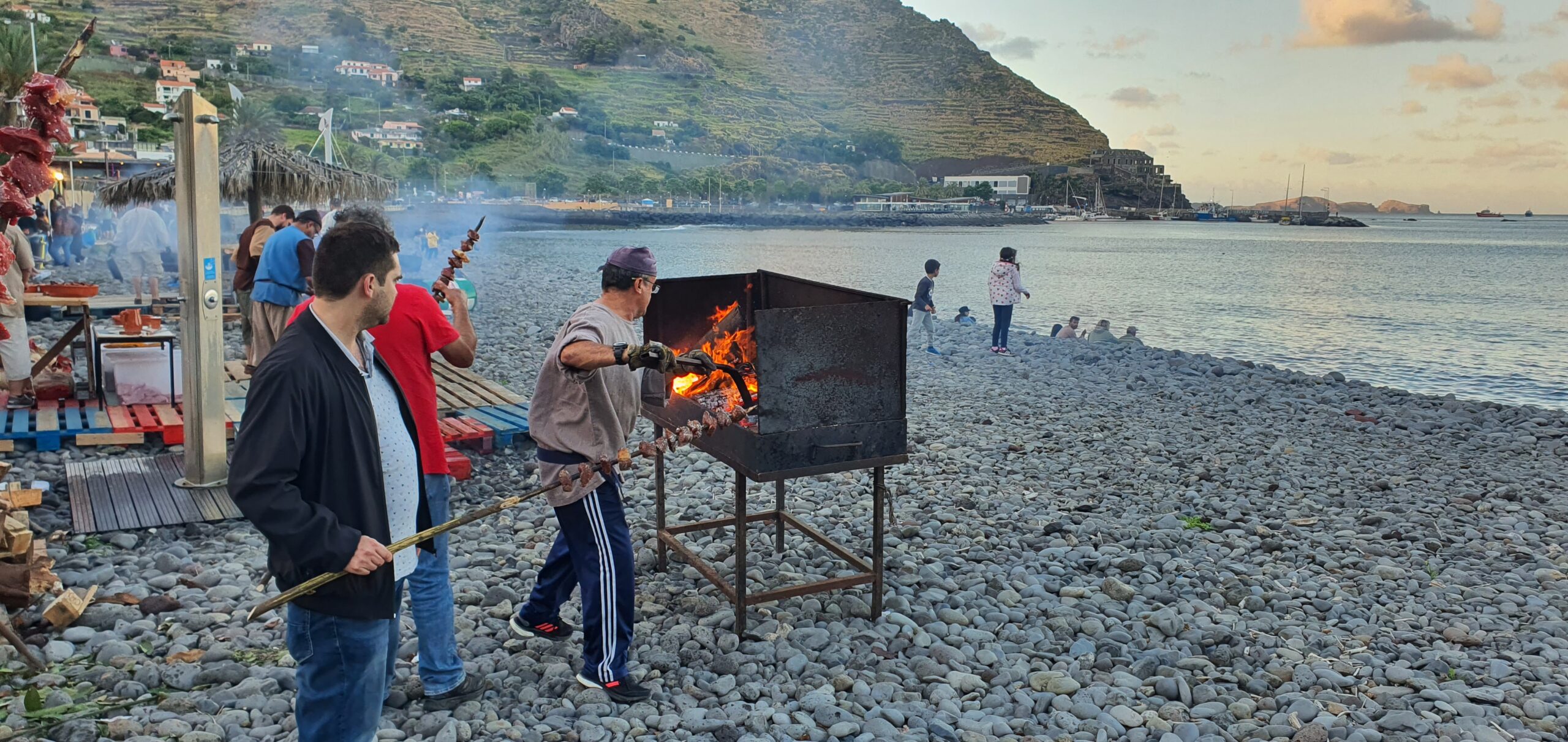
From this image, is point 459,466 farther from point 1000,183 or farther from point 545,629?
point 1000,183

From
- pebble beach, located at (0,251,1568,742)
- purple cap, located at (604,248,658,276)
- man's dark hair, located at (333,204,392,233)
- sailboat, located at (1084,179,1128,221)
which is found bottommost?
pebble beach, located at (0,251,1568,742)

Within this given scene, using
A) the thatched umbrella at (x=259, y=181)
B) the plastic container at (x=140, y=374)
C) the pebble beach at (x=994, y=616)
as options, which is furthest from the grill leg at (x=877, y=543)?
the thatched umbrella at (x=259, y=181)

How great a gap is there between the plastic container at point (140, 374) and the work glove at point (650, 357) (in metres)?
7.10

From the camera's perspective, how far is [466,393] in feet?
33.1

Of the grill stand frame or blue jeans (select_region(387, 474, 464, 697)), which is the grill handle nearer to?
the grill stand frame

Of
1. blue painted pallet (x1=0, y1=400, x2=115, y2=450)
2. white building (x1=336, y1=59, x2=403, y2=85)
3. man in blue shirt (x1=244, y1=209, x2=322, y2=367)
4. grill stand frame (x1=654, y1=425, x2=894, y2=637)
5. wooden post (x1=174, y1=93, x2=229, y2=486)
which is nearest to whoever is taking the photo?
grill stand frame (x1=654, y1=425, x2=894, y2=637)

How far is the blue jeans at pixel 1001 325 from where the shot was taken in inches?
691

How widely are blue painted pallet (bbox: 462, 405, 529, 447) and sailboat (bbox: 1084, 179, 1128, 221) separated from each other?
183462 mm

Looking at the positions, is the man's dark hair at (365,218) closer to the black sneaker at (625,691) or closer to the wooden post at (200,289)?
the black sneaker at (625,691)

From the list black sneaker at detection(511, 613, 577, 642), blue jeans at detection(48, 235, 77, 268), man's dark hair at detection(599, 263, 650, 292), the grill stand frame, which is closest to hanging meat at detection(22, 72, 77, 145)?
man's dark hair at detection(599, 263, 650, 292)

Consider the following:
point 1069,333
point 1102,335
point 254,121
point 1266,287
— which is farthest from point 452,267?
point 254,121

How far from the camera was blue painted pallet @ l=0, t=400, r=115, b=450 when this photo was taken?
7.86 metres

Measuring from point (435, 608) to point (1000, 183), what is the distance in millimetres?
174878

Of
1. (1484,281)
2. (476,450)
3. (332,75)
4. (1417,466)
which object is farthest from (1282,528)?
(332,75)
